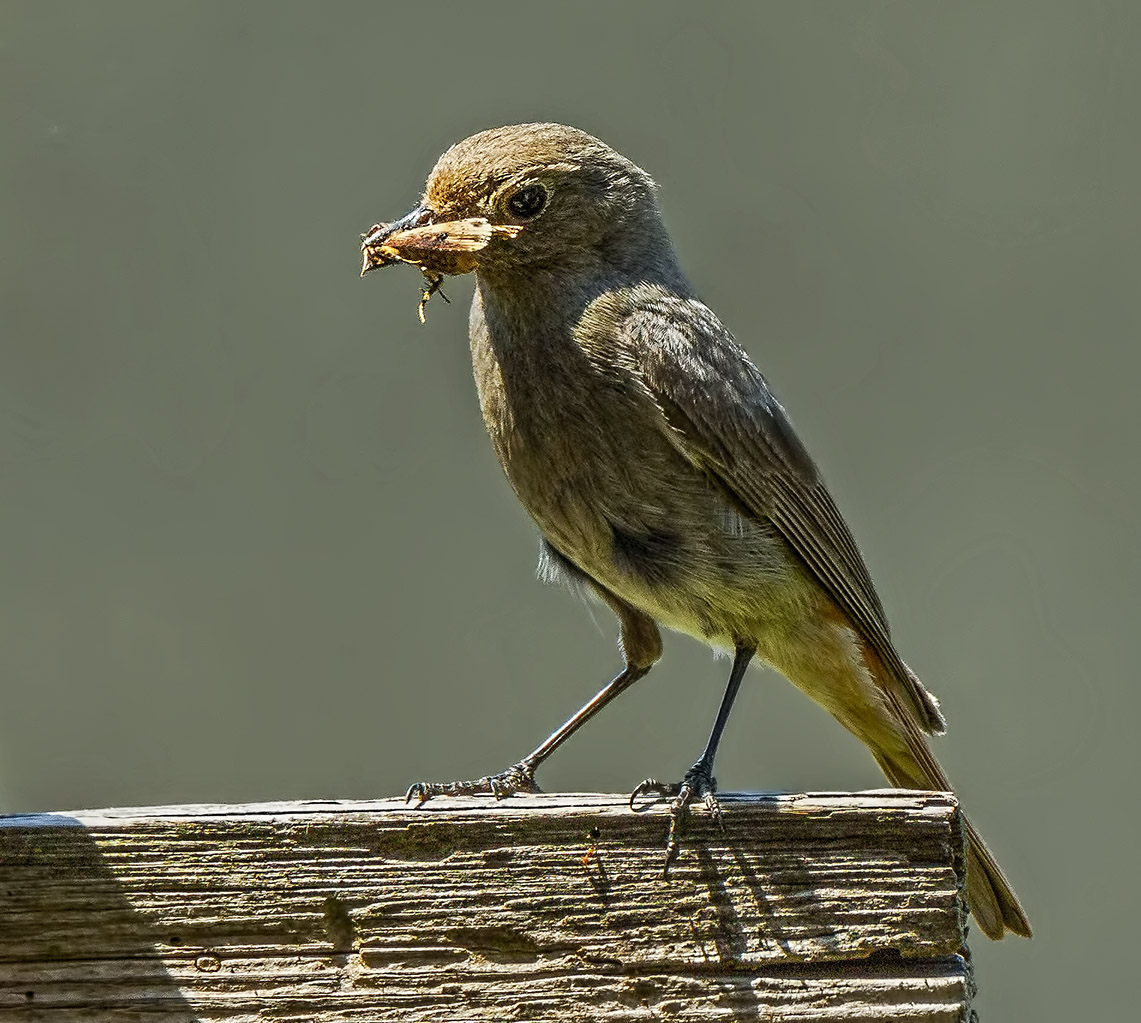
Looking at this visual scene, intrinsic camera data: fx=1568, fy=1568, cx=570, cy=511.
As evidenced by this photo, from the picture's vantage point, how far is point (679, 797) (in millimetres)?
2461

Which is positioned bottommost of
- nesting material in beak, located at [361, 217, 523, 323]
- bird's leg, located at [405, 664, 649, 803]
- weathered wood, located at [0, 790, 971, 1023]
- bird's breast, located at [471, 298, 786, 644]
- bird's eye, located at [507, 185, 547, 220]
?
bird's leg, located at [405, 664, 649, 803]

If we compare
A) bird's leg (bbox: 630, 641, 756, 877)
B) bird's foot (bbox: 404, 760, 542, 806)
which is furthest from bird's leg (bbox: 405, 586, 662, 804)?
bird's leg (bbox: 630, 641, 756, 877)

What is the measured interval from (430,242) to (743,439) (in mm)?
954

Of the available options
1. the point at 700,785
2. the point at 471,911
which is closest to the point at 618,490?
the point at 700,785

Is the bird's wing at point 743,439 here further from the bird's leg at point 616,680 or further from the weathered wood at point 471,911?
the weathered wood at point 471,911

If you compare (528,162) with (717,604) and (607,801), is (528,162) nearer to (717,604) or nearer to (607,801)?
(717,604)

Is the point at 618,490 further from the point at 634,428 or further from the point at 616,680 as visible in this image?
the point at 616,680

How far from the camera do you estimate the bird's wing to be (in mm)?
3799

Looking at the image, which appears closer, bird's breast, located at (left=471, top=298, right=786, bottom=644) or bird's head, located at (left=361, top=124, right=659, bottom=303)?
bird's head, located at (left=361, top=124, right=659, bottom=303)

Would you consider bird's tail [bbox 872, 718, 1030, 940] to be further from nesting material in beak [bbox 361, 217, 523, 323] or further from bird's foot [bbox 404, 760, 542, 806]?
nesting material in beak [bbox 361, 217, 523, 323]

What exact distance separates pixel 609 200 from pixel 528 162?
0.98ft

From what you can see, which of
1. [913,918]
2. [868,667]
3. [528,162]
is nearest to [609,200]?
[528,162]

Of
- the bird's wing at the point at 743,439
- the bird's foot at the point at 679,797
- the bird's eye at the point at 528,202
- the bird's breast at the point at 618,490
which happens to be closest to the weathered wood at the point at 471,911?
the bird's foot at the point at 679,797

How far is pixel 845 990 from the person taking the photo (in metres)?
2.26
